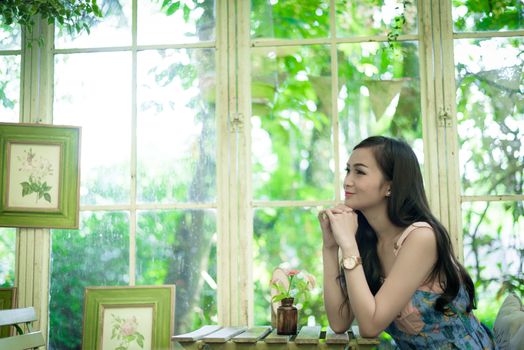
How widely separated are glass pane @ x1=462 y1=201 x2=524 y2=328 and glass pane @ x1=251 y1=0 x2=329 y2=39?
122cm

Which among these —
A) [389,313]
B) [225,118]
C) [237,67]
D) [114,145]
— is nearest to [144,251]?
[114,145]

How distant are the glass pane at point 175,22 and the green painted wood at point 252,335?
1587 millimetres

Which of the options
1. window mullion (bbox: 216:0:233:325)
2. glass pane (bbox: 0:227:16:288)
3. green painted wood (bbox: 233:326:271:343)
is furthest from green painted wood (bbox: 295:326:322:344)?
glass pane (bbox: 0:227:16:288)

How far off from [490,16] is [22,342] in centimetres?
279

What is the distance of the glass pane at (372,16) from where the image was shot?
3.60 m

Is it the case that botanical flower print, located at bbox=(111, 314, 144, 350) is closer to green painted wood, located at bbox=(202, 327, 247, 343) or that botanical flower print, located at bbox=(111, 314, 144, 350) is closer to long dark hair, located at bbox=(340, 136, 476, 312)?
green painted wood, located at bbox=(202, 327, 247, 343)

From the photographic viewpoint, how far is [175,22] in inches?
148

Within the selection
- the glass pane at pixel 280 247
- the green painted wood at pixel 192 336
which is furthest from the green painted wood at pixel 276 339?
the glass pane at pixel 280 247

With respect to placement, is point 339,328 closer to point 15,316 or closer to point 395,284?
point 395,284

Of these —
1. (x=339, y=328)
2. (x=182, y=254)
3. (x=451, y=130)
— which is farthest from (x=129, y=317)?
(x=451, y=130)

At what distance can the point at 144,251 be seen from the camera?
142 inches

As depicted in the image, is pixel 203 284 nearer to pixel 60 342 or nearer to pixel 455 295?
pixel 60 342

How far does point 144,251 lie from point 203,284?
359 mm

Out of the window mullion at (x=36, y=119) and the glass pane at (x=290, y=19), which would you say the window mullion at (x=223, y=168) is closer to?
the glass pane at (x=290, y=19)
